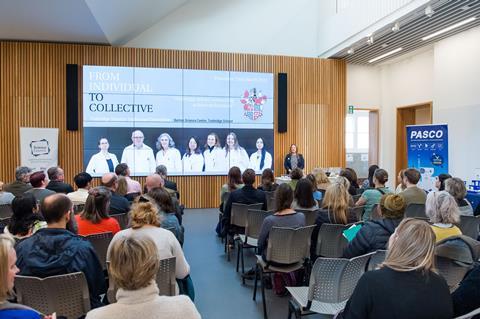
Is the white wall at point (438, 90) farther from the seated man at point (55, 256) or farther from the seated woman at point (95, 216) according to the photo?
the seated man at point (55, 256)

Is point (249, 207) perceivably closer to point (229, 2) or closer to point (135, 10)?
point (135, 10)

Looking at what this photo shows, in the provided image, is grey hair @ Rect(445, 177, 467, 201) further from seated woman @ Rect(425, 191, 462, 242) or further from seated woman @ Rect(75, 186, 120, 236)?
seated woman @ Rect(75, 186, 120, 236)

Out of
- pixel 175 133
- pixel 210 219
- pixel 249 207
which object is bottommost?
pixel 210 219

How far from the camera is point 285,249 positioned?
3602mm

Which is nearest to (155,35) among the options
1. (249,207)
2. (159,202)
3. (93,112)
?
(93,112)

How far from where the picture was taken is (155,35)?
10469 millimetres

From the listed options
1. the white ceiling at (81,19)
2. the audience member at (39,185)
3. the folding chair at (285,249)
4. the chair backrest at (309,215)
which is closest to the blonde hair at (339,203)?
the folding chair at (285,249)

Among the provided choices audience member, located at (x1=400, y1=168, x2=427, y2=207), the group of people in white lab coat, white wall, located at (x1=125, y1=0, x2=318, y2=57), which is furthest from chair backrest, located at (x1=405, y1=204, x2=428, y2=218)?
white wall, located at (x1=125, y1=0, x2=318, y2=57)

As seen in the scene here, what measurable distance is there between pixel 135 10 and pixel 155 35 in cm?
188

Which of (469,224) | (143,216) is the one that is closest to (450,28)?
(469,224)

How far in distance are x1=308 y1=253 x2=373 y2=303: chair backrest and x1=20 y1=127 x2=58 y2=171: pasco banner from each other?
869 cm

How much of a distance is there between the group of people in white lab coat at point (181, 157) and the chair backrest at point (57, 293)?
300 inches

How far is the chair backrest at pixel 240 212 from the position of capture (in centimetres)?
512

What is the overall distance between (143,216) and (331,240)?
1994mm
